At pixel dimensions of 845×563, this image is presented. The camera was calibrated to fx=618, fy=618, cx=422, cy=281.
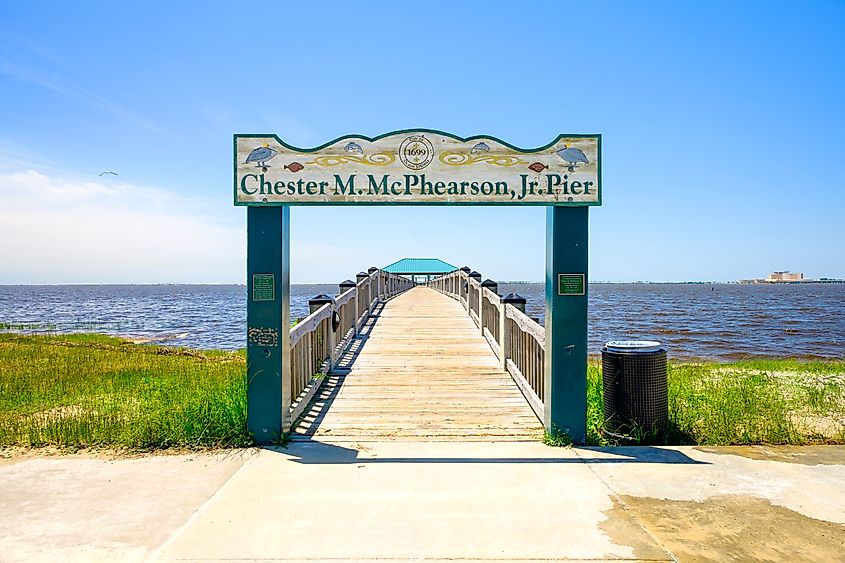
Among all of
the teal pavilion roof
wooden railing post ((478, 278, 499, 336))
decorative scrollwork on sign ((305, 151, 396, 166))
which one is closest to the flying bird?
decorative scrollwork on sign ((305, 151, 396, 166))

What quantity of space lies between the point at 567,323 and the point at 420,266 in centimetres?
4716

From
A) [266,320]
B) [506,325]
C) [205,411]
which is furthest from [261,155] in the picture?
[506,325]

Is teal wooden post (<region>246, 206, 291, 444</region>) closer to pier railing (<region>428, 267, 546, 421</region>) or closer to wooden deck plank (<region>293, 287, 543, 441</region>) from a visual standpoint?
wooden deck plank (<region>293, 287, 543, 441</region>)

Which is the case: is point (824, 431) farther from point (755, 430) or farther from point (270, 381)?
point (270, 381)

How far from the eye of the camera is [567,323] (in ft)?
21.2

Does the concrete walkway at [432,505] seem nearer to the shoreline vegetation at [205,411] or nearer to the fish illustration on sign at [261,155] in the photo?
the shoreline vegetation at [205,411]

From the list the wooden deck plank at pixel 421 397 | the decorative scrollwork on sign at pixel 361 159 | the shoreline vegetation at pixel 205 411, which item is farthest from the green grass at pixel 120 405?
the decorative scrollwork on sign at pixel 361 159

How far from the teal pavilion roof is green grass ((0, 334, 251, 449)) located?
1429 inches


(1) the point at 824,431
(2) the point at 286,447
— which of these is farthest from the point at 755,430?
(2) the point at 286,447

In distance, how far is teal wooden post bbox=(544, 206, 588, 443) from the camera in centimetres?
643

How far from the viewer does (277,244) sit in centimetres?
644

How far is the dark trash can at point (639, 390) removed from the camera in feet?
21.5

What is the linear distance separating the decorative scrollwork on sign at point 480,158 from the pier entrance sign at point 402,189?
0.01 metres

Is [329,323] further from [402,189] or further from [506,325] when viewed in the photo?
[402,189]
